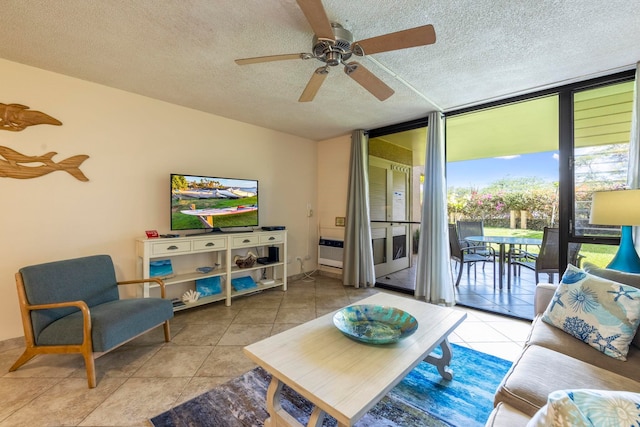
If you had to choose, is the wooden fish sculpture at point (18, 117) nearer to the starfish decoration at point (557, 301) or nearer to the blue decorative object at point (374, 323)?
the blue decorative object at point (374, 323)

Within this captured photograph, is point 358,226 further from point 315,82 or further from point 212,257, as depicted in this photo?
point 315,82

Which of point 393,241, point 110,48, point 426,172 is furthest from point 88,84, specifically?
point 393,241

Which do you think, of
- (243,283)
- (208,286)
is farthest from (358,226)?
(208,286)

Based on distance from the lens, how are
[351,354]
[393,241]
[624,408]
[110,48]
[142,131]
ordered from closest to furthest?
[624,408] → [351,354] → [110,48] → [142,131] → [393,241]

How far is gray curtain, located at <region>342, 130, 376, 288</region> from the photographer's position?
3.86m

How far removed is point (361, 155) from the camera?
390 centimetres

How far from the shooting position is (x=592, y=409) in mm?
573

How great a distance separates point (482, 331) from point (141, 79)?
13.5ft

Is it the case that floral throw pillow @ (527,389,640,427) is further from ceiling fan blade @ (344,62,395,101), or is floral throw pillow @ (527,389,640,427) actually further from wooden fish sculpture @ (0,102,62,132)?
wooden fish sculpture @ (0,102,62,132)

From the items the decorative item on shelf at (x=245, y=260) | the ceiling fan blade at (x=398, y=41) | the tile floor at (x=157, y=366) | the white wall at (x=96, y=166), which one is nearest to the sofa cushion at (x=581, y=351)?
the tile floor at (x=157, y=366)

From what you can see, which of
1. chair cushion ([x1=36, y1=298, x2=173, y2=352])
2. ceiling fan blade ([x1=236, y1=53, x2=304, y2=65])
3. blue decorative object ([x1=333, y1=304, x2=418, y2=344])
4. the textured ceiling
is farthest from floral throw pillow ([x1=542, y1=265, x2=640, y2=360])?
chair cushion ([x1=36, y1=298, x2=173, y2=352])

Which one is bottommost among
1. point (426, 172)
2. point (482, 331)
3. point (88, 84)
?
point (482, 331)

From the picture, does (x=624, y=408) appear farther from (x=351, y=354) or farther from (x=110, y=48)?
(x=110, y=48)

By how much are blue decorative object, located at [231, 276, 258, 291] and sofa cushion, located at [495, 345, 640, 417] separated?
9.44 ft
